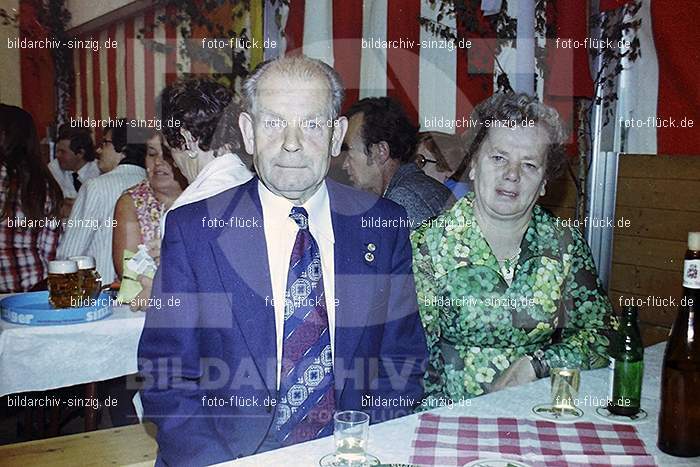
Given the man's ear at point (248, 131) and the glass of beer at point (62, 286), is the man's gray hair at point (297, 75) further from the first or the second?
the glass of beer at point (62, 286)

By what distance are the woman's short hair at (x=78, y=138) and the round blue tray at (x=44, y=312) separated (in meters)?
0.68

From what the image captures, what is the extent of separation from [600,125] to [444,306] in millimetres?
1564

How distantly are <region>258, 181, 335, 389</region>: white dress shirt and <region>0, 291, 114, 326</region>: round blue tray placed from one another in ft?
2.93

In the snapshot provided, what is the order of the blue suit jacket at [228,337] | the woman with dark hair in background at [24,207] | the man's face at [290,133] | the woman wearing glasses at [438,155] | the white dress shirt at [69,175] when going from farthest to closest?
the woman wearing glasses at [438,155] < the white dress shirt at [69,175] < the woman with dark hair in background at [24,207] < the man's face at [290,133] < the blue suit jacket at [228,337]

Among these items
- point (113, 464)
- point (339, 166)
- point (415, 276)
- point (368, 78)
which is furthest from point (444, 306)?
point (368, 78)

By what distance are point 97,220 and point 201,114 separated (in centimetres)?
64

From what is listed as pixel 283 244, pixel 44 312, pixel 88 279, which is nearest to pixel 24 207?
pixel 88 279

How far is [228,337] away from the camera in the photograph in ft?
5.15

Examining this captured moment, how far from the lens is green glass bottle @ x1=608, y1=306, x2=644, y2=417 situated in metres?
1.39

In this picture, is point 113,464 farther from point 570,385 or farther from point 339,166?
point 339,166

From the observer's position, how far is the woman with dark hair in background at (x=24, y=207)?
2.70 metres

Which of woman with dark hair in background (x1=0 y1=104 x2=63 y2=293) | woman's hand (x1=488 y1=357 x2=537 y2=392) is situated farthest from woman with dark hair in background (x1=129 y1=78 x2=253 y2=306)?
woman's hand (x1=488 y1=357 x2=537 y2=392)

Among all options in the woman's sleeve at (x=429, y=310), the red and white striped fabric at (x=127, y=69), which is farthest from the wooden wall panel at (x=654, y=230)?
the red and white striped fabric at (x=127, y=69)

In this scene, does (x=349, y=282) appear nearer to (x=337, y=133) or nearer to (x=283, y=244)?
(x=283, y=244)
